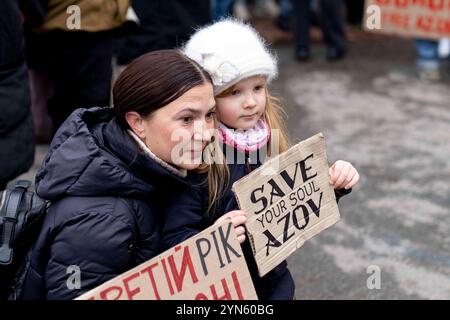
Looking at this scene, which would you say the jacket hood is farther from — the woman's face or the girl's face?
the girl's face

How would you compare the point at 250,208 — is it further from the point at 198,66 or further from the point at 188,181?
the point at 198,66

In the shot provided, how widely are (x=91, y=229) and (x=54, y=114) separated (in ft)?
7.96

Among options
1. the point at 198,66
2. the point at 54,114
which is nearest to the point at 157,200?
the point at 198,66

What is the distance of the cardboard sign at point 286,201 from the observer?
2.19m

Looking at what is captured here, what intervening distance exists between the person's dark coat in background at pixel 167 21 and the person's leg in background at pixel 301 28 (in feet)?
9.06

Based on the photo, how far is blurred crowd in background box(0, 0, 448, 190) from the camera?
313 centimetres

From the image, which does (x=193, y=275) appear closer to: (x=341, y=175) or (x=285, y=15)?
(x=341, y=175)

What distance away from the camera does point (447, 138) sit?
5.51 meters

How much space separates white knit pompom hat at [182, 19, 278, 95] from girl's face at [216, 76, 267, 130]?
4 centimetres

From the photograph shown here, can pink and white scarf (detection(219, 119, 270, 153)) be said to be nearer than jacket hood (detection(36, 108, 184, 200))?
No

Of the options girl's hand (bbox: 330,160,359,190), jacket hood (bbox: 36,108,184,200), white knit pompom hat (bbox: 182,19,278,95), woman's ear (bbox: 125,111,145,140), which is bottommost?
girl's hand (bbox: 330,160,359,190)

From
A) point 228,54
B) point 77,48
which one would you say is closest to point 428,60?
point 77,48

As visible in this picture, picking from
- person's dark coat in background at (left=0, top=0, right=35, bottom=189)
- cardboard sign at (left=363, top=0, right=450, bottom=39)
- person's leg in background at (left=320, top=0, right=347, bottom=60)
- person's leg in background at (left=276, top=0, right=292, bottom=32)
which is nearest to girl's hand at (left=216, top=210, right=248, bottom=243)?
person's dark coat in background at (left=0, top=0, right=35, bottom=189)

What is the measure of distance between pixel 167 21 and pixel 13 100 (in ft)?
5.50
